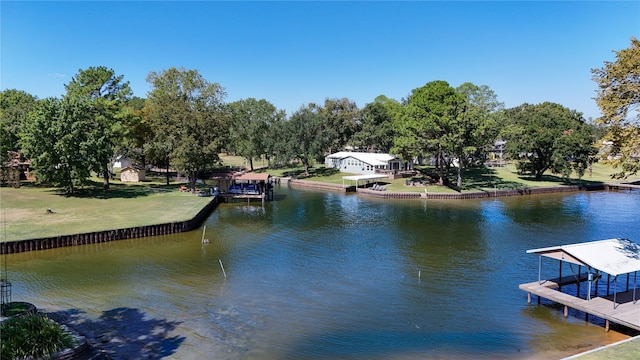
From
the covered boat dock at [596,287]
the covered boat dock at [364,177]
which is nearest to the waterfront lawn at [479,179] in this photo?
the covered boat dock at [364,177]

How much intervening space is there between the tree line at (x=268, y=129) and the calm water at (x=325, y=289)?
351 inches

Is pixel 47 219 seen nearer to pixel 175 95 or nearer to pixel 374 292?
pixel 374 292

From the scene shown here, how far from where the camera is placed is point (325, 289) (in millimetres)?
24625

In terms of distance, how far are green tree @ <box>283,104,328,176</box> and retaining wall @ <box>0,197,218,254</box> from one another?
1500 inches

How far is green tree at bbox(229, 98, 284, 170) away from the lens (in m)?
84.9

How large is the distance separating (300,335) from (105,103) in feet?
163

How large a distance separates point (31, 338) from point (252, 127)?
71604 millimetres

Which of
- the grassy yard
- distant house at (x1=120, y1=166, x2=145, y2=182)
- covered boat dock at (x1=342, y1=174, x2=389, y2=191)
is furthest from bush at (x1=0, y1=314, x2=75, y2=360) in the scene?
distant house at (x1=120, y1=166, x2=145, y2=182)

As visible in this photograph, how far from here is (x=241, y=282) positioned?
2581cm

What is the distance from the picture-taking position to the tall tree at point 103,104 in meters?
50.1

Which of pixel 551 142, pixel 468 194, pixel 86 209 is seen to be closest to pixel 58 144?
pixel 86 209

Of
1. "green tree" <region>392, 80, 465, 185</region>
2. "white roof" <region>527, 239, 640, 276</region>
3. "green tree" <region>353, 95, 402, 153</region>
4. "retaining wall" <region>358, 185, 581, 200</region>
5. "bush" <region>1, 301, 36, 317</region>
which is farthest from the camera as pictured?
"green tree" <region>353, 95, 402, 153</region>

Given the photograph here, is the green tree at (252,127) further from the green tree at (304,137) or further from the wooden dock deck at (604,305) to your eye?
the wooden dock deck at (604,305)

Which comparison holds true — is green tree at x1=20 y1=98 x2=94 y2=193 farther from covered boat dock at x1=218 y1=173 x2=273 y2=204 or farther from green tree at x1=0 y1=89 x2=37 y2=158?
covered boat dock at x1=218 y1=173 x2=273 y2=204
